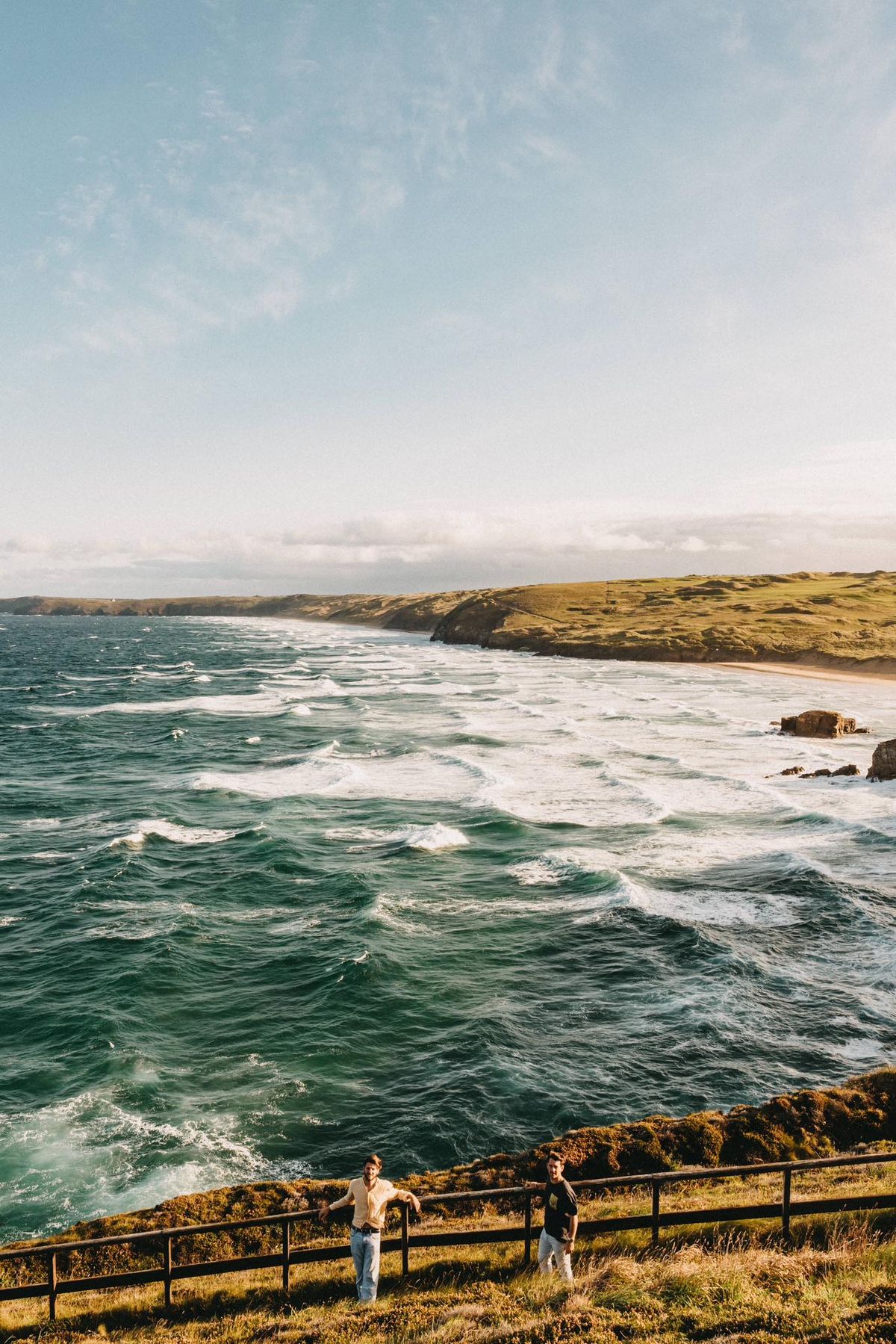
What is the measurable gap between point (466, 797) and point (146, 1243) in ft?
107

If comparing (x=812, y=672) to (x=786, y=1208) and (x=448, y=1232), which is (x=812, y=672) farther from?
(x=448, y=1232)

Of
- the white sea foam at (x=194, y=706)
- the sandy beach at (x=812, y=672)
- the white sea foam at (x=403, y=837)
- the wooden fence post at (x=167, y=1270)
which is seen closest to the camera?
the wooden fence post at (x=167, y=1270)

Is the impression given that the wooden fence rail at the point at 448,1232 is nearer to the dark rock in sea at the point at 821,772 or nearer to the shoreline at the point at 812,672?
the dark rock in sea at the point at 821,772

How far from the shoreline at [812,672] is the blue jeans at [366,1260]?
102 metres

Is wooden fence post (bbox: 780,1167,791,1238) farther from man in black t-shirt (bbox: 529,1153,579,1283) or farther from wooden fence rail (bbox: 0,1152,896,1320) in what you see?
man in black t-shirt (bbox: 529,1153,579,1283)

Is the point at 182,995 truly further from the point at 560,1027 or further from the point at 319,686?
the point at 319,686

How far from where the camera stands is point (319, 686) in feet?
335

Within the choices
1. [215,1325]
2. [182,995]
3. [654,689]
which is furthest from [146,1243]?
[654,689]

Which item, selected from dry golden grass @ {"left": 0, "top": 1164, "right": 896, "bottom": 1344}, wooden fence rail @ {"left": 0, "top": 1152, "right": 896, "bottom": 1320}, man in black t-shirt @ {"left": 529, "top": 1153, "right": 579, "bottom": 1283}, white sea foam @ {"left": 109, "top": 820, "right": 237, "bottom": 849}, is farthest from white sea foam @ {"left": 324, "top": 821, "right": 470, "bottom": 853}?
man in black t-shirt @ {"left": 529, "top": 1153, "right": 579, "bottom": 1283}

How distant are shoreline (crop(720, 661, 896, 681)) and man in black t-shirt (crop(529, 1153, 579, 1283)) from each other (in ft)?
331

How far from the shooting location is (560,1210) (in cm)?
1087

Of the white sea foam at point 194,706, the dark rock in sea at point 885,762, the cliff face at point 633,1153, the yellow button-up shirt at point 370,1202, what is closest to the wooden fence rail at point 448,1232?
the yellow button-up shirt at point 370,1202

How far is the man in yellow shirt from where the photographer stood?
34.7ft

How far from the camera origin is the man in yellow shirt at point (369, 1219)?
1056cm
